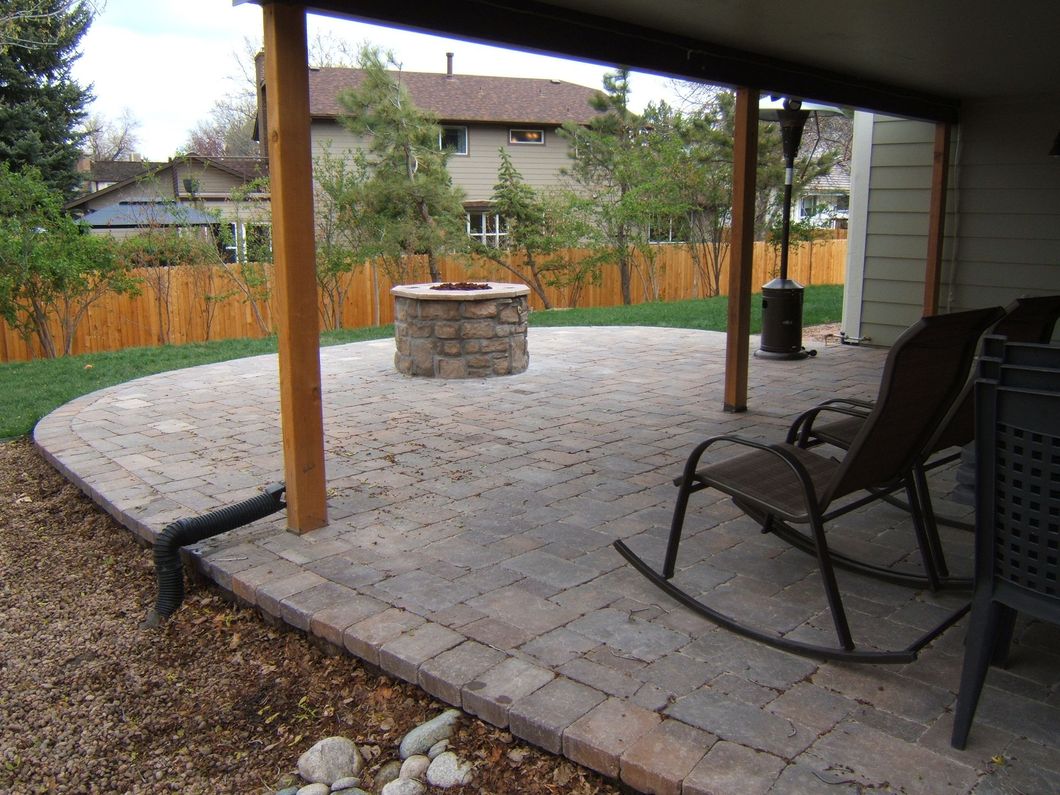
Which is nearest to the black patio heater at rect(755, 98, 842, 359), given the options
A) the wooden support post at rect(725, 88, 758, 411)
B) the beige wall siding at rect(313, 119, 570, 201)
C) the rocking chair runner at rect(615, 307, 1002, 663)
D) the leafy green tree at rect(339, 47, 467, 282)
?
the wooden support post at rect(725, 88, 758, 411)

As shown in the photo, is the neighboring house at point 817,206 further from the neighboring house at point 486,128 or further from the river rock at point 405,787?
the river rock at point 405,787

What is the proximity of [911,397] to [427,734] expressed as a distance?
1.73 metres

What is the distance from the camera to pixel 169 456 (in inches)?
192

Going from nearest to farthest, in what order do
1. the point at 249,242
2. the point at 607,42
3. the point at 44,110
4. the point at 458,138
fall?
the point at 607,42 → the point at 249,242 → the point at 44,110 → the point at 458,138

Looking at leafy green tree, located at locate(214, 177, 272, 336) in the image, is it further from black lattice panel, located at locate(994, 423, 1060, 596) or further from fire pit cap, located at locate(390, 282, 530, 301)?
black lattice panel, located at locate(994, 423, 1060, 596)

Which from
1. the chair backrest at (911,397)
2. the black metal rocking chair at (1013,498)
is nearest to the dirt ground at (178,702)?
the black metal rocking chair at (1013,498)

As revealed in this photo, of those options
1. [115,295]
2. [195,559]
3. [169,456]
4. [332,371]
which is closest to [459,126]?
[115,295]

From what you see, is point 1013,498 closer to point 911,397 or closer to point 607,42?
point 911,397

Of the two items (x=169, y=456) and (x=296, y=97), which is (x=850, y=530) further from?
(x=169, y=456)

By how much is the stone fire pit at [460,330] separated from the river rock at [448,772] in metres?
4.88

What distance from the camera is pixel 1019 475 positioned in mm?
2000

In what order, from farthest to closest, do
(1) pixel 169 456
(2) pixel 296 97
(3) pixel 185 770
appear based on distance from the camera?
(1) pixel 169 456 → (2) pixel 296 97 → (3) pixel 185 770

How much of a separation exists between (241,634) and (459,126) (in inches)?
812

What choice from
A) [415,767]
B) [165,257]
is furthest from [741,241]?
[165,257]
